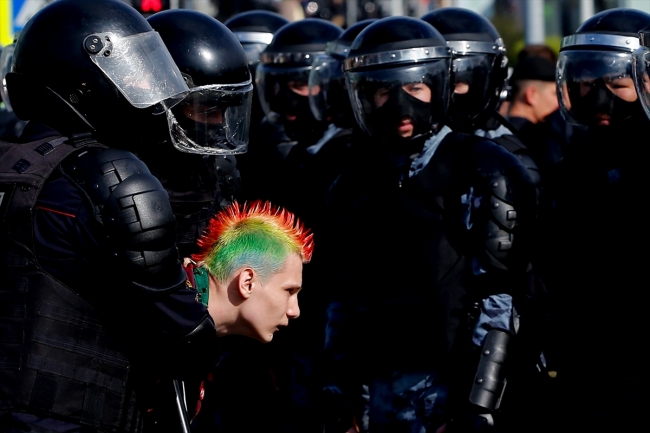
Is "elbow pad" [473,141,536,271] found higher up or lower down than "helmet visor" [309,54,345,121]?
lower down

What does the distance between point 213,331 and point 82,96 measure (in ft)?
2.30

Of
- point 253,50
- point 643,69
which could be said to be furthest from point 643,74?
point 253,50

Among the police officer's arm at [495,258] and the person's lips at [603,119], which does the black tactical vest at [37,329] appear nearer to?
the police officer's arm at [495,258]

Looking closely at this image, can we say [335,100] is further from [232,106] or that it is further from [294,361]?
[232,106]

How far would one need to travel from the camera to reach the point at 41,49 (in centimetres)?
263

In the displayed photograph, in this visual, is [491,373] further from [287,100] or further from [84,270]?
[287,100]

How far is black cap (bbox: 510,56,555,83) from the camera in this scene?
6105 millimetres

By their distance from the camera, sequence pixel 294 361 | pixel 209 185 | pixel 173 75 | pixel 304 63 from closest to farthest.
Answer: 1. pixel 173 75
2. pixel 209 185
3. pixel 294 361
4. pixel 304 63

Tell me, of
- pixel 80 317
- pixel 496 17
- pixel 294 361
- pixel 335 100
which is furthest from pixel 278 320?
pixel 496 17

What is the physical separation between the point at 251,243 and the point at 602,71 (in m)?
2.01

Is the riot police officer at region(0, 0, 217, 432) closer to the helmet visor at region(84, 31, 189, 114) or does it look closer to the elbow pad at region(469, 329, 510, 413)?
the helmet visor at region(84, 31, 189, 114)

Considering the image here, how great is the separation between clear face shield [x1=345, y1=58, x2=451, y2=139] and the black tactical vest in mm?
1709

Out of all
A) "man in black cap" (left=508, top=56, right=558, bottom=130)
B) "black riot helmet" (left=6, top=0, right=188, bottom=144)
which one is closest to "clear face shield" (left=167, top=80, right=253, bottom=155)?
"black riot helmet" (left=6, top=0, right=188, bottom=144)

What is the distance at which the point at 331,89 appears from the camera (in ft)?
16.5
